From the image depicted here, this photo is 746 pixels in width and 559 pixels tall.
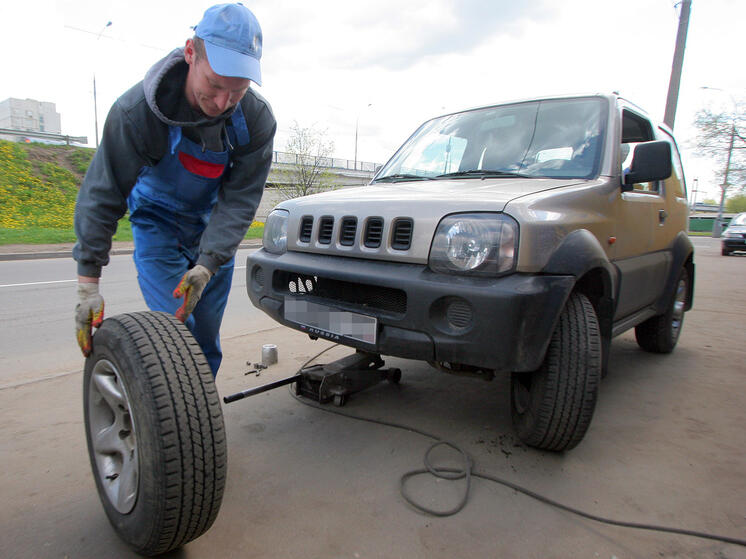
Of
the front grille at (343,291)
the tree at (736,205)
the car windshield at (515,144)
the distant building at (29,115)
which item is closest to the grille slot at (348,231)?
the front grille at (343,291)

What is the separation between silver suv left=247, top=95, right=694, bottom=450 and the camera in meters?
1.84

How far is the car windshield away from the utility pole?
298 inches

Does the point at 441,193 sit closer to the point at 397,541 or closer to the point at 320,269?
the point at 320,269

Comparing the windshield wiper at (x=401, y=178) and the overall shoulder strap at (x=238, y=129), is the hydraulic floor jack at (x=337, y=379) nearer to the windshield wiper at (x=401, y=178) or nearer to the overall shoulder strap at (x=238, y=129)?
the windshield wiper at (x=401, y=178)

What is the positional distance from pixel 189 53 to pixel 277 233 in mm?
1099

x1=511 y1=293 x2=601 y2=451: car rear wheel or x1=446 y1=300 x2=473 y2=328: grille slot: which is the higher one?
x1=446 y1=300 x2=473 y2=328: grille slot

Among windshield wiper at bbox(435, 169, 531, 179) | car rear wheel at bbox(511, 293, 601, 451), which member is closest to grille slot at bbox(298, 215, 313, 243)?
windshield wiper at bbox(435, 169, 531, 179)

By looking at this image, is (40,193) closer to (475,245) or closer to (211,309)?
(211,309)

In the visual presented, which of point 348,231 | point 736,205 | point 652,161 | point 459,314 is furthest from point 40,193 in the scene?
point 736,205

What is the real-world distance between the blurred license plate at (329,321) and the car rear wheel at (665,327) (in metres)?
2.91

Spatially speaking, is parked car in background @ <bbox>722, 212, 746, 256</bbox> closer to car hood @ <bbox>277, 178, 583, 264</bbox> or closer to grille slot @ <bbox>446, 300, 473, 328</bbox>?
car hood @ <bbox>277, 178, 583, 264</bbox>

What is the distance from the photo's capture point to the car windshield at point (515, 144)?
2584 mm

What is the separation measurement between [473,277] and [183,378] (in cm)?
112

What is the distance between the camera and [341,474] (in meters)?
2.06
